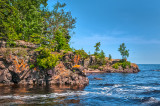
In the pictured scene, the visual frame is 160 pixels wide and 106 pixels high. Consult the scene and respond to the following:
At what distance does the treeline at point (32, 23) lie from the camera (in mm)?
29833

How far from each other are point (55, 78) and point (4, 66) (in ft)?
31.6

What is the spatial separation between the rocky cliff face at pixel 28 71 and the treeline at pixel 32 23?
3.60 meters

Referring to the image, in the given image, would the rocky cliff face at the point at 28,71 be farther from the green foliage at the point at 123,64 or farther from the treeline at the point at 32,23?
the green foliage at the point at 123,64

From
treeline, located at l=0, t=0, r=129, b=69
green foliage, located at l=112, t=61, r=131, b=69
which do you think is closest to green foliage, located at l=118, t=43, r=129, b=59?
green foliage, located at l=112, t=61, r=131, b=69

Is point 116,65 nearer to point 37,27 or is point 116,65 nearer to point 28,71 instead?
point 37,27

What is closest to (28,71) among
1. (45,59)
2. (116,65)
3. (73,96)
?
A: (45,59)

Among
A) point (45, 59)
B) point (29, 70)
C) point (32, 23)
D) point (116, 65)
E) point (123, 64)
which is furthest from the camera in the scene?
point (123, 64)

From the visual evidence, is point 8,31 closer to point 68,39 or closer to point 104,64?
point 68,39

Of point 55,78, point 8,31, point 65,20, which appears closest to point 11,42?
point 8,31

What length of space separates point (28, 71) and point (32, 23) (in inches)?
555

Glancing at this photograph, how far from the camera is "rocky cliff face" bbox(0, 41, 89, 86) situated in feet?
79.7

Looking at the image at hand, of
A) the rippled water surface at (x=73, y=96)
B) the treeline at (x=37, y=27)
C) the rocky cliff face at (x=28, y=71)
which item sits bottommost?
the rippled water surface at (x=73, y=96)

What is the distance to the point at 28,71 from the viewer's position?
25.6 meters

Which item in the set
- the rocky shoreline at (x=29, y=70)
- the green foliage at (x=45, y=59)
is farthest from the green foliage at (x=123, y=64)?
the green foliage at (x=45, y=59)
